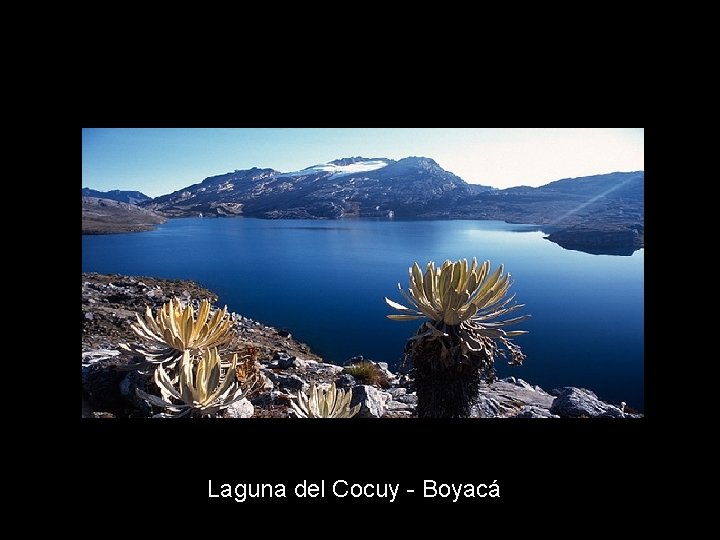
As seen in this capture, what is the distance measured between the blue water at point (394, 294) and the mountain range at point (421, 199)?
3.54 meters

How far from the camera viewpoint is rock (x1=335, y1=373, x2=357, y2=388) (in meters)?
4.48

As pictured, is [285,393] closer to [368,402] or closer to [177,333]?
[368,402]

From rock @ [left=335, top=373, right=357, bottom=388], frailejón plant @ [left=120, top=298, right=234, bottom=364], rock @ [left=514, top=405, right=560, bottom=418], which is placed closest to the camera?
frailejón plant @ [left=120, top=298, right=234, bottom=364]

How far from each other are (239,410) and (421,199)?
9208cm

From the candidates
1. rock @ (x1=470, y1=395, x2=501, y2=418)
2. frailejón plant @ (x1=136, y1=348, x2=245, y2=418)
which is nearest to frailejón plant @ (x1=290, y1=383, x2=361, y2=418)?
frailejón plant @ (x1=136, y1=348, x2=245, y2=418)

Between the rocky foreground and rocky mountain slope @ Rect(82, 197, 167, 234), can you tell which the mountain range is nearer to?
the rocky foreground

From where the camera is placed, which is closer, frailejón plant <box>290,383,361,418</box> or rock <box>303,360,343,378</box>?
frailejón plant <box>290,383,361,418</box>

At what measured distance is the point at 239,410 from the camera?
9.46 feet

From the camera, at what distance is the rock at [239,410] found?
2.72m

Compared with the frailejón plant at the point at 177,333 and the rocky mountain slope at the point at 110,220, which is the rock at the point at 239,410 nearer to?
the frailejón plant at the point at 177,333

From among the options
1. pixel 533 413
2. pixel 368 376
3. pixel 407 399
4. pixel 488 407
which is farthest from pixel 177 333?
pixel 533 413

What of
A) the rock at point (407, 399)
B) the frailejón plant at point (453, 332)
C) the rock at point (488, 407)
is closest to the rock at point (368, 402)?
the rock at point (407, 399)

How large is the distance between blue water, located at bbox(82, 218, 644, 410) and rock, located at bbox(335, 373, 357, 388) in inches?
116
